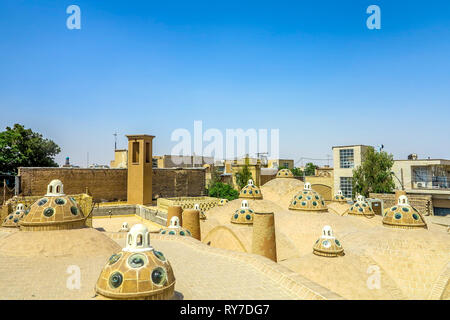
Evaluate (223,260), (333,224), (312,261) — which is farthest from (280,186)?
(223,260)

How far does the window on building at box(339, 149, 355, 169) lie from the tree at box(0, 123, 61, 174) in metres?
26.7

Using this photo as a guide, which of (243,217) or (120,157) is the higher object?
(120,157)

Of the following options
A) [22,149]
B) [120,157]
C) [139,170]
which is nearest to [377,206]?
[139,170]

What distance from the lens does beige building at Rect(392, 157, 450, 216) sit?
2328cm

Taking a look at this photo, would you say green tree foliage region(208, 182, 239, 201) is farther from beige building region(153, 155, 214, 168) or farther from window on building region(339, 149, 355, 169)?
beige building region(153, 155, 214, 168)

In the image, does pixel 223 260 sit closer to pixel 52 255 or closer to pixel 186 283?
pixel 186 283

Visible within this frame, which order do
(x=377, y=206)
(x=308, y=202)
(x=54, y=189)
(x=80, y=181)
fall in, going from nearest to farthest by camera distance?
1. (x=54, y=189)
2. (x=308, y=202)
3. (x=377, y=206)
4. (x=80, y=181)

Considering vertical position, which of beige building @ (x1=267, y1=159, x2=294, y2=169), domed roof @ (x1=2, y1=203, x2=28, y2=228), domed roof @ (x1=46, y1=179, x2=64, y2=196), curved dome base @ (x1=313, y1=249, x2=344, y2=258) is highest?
beige building @ (x1=267, y1=159, x2=294, y2=169)

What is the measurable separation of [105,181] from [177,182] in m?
6.94

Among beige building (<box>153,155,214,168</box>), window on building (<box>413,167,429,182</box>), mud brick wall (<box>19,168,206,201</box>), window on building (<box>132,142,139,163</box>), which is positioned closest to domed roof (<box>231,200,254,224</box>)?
window on building (<box>132,142,139,163</box>)

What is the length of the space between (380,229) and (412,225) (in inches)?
40.8

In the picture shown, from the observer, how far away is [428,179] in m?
25.6

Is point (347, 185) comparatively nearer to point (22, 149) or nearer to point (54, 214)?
point (54, 214)

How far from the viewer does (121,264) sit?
473cm
